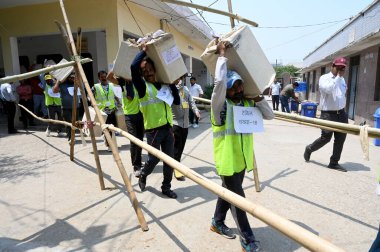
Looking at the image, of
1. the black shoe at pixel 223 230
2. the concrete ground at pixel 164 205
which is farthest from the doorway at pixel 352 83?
the black shoe at pixel 223 230

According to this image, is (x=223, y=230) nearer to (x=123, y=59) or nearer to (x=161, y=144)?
(x=161, y=144)

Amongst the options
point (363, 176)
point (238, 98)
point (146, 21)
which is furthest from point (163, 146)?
point (146, 21)

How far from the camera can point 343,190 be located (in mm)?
4457

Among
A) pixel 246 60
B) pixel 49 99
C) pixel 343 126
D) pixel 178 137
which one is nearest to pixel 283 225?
pixel 246 60

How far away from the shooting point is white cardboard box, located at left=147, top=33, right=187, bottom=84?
3641mm

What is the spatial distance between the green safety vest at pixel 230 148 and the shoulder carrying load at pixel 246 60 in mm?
270

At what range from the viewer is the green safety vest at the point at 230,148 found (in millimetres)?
2773

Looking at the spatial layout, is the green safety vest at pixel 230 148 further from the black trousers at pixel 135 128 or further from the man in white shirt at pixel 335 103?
the man in white shirt at pixel 335 103

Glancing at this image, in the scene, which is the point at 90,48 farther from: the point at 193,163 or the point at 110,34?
the point at 193,163

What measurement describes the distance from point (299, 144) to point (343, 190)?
3362 millimetres

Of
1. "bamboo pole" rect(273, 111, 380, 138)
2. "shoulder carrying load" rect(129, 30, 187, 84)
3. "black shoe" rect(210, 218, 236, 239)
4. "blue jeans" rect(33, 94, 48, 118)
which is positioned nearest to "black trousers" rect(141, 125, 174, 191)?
"shoulder carrying load" rect(129, 30, 187, 84)

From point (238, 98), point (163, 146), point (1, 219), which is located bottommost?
point (1, 219)

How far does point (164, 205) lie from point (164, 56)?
72.1 inches

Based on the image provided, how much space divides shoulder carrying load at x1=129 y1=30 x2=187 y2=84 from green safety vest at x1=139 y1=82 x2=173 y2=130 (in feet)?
0.63
